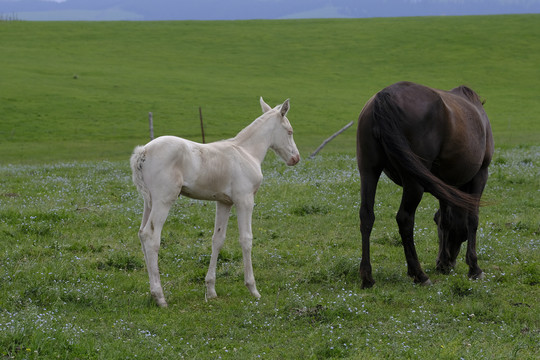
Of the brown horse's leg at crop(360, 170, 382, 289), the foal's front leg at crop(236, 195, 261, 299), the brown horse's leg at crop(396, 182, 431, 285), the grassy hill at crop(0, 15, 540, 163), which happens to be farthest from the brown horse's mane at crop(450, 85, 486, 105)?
the grassy hill at crop(0, 15, 540, 163)

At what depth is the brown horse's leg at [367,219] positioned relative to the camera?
28.4ft

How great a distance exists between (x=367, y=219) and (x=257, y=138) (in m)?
2.01

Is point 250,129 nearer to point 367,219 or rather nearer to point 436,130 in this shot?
point 367,219

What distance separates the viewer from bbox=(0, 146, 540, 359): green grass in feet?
20.9

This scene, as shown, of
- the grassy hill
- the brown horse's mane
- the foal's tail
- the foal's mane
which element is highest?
the brown horse's mane

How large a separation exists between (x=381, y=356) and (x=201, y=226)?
689cm

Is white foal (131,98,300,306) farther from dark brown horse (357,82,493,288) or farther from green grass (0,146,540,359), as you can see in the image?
dark brown horse (357,82,493,288)

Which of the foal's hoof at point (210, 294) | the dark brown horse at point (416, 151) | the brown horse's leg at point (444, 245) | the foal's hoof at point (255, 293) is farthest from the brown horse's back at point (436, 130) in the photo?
the foal's hoof at point (210, 294)

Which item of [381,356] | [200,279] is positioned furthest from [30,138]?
[381,356]

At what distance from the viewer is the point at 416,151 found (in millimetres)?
8469

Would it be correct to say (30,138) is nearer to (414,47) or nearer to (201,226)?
(201,226)

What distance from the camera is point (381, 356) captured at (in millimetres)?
6172

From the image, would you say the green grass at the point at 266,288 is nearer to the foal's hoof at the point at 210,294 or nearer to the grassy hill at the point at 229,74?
the foal's hoof at the point at 210,294

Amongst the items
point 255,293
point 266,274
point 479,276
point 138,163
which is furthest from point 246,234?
point 479,276
